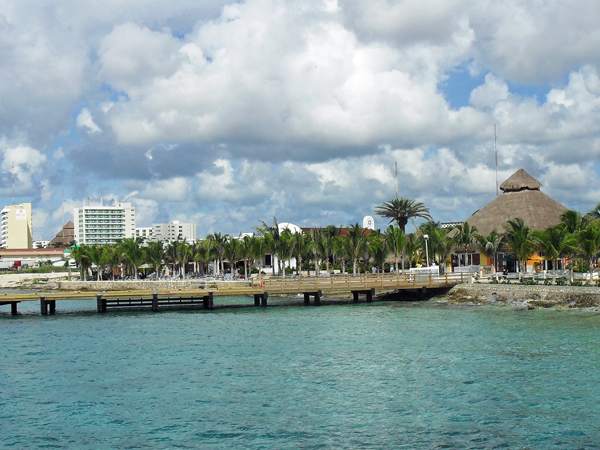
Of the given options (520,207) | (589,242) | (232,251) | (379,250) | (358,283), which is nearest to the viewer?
(589,242)

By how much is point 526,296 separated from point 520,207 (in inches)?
1094

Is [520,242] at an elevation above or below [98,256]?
below

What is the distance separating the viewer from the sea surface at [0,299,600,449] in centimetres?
1662

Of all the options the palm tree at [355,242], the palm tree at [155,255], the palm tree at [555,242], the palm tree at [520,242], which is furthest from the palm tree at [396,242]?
the palm tree at [155,255]

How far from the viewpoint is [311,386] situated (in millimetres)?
21719

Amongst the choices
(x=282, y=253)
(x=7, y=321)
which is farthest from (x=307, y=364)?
(x=282, y=253)

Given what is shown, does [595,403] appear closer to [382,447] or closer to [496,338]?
[382,447]

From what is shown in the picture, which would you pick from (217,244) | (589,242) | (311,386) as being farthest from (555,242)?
(217,244)

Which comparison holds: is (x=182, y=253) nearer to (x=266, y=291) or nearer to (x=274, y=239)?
(x=274, y=239)

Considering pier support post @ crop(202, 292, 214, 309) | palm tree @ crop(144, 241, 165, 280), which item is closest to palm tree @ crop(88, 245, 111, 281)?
palm tree @ crop(144, 241, 165, 280)

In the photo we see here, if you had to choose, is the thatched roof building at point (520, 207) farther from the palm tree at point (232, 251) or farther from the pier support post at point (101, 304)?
the pier support post at point (101, 304)

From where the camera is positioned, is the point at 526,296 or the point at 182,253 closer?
the point at 526,296

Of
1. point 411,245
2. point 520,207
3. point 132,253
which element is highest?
point 520,207

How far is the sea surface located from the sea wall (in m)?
3.34
